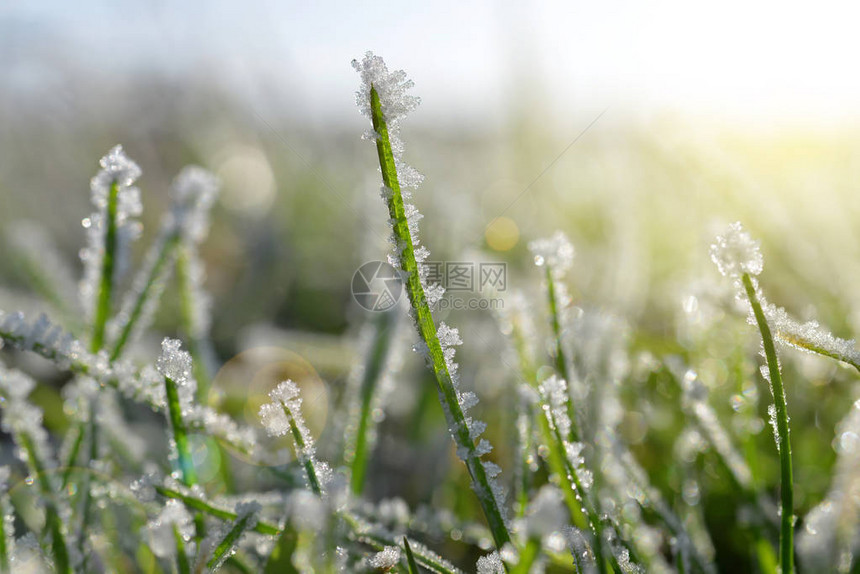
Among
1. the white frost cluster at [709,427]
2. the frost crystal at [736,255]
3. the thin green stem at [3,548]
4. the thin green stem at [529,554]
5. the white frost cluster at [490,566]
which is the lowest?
the thin green stem at [3,548]

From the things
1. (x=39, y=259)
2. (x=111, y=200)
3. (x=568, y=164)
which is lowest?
(x=111, y=200)

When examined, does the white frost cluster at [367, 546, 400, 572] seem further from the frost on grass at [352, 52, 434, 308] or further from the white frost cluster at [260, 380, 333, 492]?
the frost on grass at [352, 52, 434, 308]

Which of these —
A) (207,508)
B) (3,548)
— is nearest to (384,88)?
(207,508)

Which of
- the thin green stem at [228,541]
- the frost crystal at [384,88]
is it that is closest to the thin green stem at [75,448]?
the thin green stem at [228,541]

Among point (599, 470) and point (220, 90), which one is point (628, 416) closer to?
point (599, 470)

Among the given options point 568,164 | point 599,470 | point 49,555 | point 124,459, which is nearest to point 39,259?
point 124,459

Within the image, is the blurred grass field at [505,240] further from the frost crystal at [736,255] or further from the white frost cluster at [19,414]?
the white frost cluster at [19,414]
